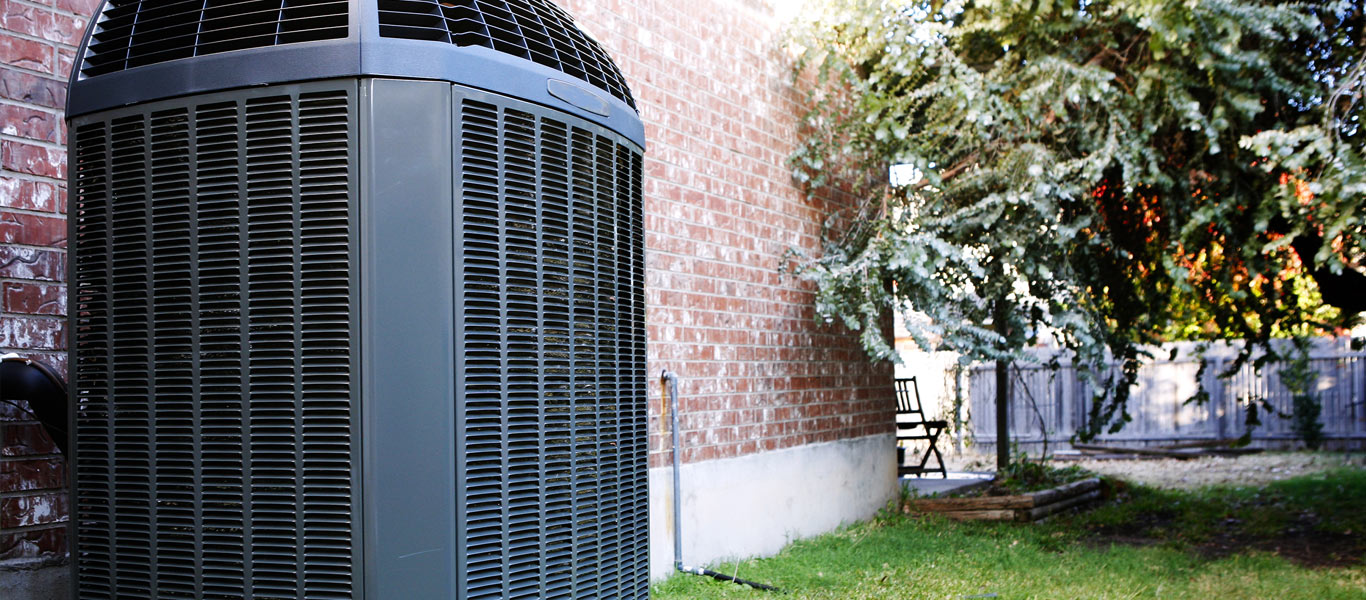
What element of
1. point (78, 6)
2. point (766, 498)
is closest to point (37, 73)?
point (78, 6)

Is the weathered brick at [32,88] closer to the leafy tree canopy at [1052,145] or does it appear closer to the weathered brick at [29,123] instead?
the weathered brick at [29,123]

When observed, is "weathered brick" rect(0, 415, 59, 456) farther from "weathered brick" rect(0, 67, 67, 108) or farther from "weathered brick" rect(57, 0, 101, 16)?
"weathered brick" rect(57, 0, 101, 16)

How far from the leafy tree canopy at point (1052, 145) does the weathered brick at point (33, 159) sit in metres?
4.50

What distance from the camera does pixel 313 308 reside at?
90.4 inches

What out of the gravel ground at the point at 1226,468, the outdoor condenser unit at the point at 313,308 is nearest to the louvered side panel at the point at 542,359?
the outdoor condenser unit at the point at 313,308

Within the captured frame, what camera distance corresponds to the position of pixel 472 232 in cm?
241

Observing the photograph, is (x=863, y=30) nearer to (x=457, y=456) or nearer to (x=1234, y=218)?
(x=1234, y=218)

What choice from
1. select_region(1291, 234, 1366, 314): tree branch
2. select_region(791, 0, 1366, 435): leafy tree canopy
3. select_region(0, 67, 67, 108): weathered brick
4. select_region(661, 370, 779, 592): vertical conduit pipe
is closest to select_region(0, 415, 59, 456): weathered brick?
select_region(0, 67, 67, 108): weathered brick

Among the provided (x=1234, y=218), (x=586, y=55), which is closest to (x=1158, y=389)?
(x=1234, y=218)

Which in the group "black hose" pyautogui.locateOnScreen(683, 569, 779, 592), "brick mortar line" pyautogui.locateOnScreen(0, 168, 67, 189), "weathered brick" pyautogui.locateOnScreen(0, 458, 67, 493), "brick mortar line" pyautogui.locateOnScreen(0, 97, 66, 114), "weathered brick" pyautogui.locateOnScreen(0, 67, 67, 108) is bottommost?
"black hose" pyautogui.locateOnScreen(683, 569, 779, 592)

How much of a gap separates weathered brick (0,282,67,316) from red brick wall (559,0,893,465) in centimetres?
278

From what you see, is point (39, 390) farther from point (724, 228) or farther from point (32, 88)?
point (724, 228)

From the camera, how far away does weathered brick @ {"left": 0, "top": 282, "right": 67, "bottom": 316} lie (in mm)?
2850

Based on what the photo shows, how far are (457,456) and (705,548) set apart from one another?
3.80 meters
